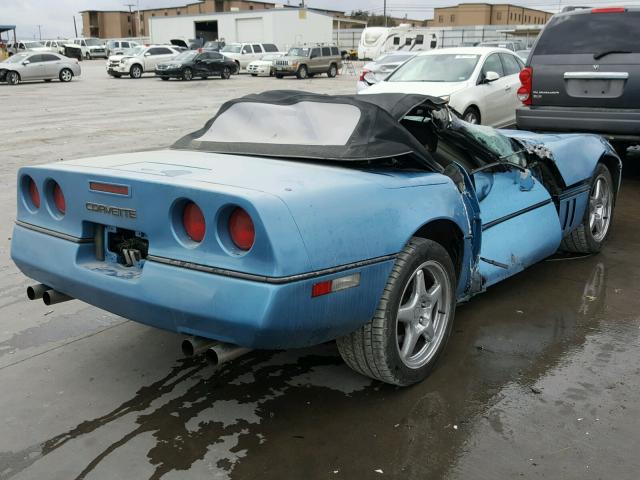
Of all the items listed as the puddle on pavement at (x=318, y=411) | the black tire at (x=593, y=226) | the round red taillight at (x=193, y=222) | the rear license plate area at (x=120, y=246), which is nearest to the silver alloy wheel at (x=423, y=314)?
the puddle on pavement at (x=318, y=411)

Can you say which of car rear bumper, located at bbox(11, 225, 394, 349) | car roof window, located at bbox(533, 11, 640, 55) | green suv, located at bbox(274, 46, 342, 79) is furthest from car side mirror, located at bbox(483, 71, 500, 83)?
green suv, located at bbox(274, 46, 342, 79)

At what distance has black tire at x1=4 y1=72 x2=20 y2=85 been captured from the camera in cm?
2984

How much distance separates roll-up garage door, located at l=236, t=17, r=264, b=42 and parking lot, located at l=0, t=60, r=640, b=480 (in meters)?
63.9

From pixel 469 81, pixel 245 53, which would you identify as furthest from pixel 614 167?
pixel 245 53

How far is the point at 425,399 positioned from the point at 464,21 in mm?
102036

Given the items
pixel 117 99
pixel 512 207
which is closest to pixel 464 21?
pixel 117 99

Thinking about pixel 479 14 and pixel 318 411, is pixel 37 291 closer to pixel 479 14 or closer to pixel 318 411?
pixel 318 411

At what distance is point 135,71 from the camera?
36375 mm

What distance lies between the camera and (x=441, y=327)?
3477mm

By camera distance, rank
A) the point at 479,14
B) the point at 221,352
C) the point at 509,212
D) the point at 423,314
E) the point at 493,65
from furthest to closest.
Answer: the point at 479,14
the point at 493,65
the point at 509,212
the point at 423,314
the point at 221,352

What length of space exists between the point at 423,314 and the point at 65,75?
32.2 metres

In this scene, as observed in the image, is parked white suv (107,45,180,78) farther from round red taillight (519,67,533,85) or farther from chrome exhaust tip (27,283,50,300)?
chrome exhaust tip (27,283,50,300)

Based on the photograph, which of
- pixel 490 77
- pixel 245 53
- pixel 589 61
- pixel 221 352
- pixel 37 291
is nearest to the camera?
pixel 221 352

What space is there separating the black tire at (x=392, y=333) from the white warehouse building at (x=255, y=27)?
6098 cm
